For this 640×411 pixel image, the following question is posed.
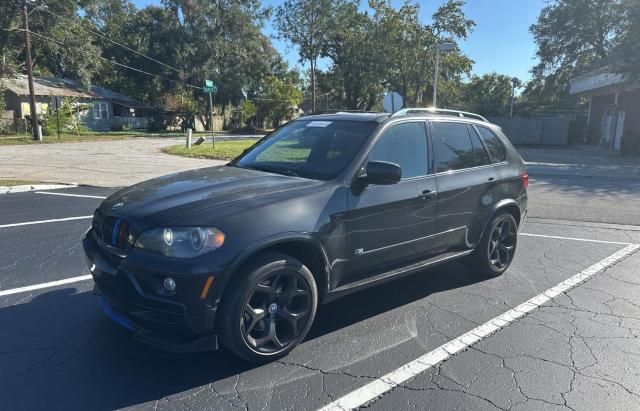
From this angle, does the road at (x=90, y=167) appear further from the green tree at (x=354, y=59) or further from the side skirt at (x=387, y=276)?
the green tree at (x=354, y=59)

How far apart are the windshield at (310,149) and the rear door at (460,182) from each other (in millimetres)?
874

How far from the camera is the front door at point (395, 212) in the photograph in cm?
389

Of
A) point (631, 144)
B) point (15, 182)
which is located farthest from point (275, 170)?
point (631, 144)

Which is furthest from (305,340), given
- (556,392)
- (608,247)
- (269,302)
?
(608,247)

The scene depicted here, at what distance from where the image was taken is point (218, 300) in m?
3.14

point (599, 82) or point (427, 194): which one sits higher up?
point (599, 82)

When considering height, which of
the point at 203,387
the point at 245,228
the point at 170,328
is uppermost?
the point at 245,228

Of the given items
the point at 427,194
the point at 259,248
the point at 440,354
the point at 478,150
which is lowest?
the point at 440,354

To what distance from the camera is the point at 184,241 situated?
10.3ft

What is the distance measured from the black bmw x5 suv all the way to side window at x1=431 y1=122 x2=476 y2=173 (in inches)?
0.6

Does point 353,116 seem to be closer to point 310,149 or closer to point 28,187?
point 310,149

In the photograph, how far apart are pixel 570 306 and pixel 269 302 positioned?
2976 millimetres

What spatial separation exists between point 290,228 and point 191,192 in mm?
815

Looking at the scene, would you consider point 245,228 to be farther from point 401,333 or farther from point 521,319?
point 521,319
